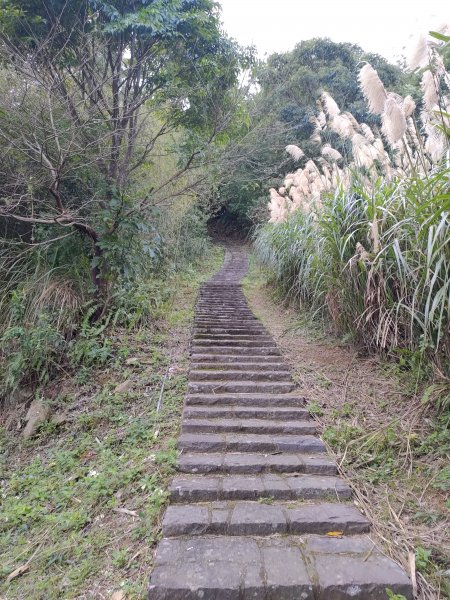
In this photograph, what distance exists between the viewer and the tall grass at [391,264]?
8.43 feet

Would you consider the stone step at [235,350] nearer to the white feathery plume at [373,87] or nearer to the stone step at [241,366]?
the stone step at [241,366]

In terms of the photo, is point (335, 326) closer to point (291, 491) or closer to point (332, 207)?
point (332, 207)

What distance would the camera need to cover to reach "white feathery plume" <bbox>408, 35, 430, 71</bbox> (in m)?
2.92

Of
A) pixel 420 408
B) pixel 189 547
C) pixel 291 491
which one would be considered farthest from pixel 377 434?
pixel 189 547

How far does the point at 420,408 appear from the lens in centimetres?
275

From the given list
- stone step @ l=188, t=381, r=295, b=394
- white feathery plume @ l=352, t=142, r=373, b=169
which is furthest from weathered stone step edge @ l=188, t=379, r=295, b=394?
white feathery plume @ l=352, t=142, r=373, b=169

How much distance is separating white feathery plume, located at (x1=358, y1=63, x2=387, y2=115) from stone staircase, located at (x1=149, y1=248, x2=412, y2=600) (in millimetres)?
2483

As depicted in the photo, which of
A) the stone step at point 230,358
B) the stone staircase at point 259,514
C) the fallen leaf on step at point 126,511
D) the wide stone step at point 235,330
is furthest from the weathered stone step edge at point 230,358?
the fallen leaf on step at point 126,511

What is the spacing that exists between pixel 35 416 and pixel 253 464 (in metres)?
2.37

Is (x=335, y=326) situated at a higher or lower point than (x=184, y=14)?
lower

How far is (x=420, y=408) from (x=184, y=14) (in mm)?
4288

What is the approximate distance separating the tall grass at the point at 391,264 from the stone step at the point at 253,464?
3.42 ft

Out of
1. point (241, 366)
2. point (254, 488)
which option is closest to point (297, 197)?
point (241, 366)

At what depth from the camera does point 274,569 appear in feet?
5.81
